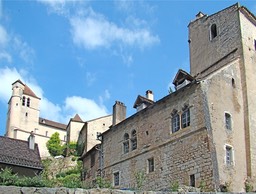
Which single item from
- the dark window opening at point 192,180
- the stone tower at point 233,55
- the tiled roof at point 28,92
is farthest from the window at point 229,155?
the tiled roof at point 28,92

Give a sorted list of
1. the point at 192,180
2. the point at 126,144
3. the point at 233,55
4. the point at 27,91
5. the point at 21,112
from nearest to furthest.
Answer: the point at 192,180 < the point at 233,55 < the point at 126,144 < the point at 21,112 < the point at 27,91

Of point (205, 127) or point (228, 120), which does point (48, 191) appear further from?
point (228, 120)

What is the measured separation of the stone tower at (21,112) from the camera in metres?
81.1

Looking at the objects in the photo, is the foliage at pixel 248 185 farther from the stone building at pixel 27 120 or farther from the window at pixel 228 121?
the stone building at pixel 27 120

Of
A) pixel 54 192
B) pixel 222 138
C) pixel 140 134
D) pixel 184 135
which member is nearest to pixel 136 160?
pixel 140 134

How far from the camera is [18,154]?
93.9 feet

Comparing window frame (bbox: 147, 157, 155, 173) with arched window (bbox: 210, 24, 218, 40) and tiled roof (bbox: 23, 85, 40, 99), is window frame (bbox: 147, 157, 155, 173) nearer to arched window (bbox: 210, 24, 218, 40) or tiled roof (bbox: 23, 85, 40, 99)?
arched window (bbox: 210, 24, 218, 40)

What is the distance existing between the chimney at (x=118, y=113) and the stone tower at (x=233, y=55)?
652 centimetres

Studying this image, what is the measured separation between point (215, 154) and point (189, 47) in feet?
47.3

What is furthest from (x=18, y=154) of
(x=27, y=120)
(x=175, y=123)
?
(x=27, y=120)

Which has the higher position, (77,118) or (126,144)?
(77,118)

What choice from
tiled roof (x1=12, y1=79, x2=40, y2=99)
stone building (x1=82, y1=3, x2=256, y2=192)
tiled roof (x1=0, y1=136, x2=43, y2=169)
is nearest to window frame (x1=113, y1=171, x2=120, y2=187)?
stone building (x1=82, y1=3, x2=256, y2=192)

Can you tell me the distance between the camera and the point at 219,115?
26297mm

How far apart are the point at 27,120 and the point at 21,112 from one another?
2.07m
